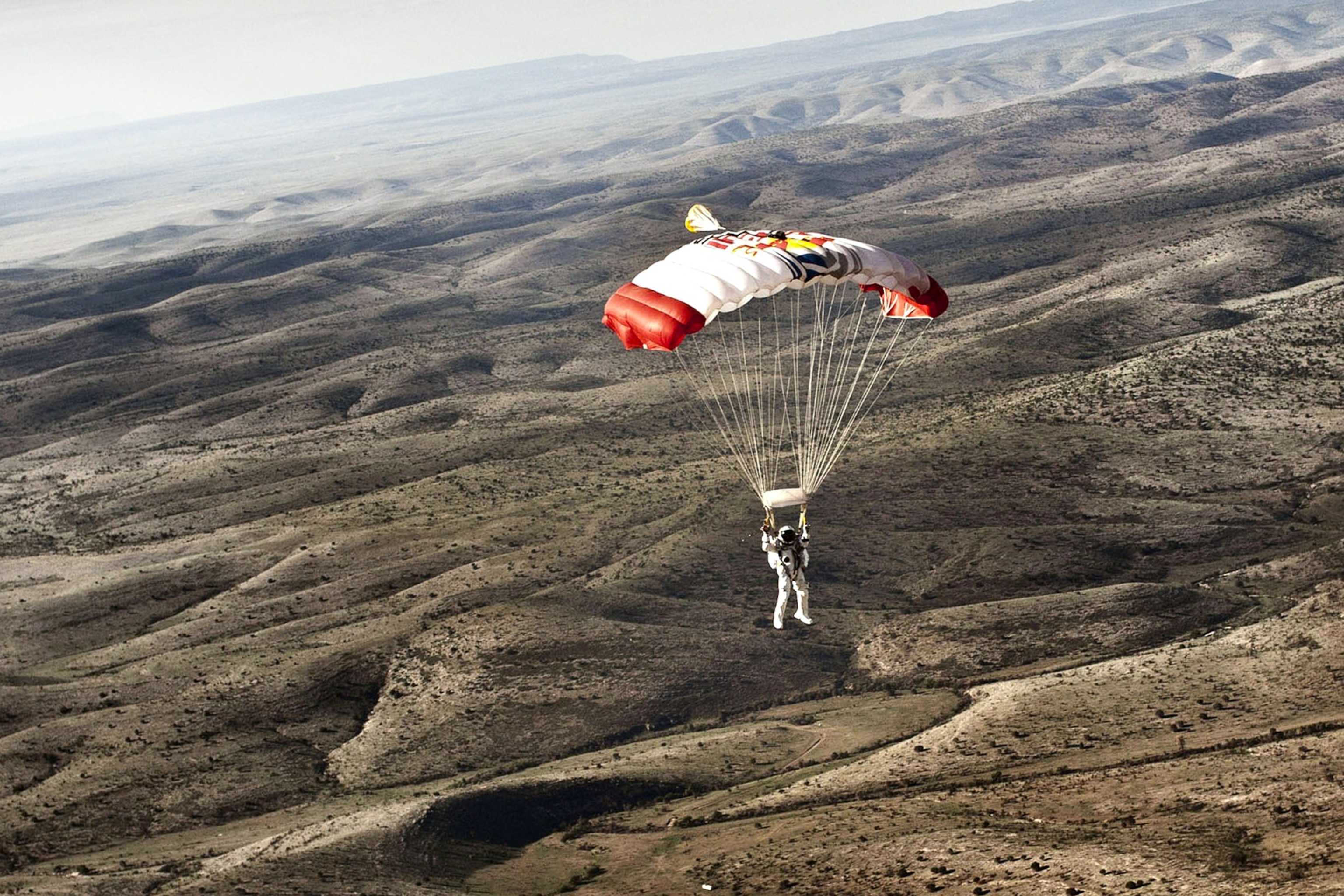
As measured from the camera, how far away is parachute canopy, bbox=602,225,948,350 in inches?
1009

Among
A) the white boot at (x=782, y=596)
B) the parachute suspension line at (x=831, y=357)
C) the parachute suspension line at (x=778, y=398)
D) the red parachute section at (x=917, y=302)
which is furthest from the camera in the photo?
the parachute suspension line at (x=778, y=398)

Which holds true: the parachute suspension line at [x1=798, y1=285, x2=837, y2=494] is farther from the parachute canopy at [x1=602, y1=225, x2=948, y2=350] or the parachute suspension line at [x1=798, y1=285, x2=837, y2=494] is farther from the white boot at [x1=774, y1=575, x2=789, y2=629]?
the parachute canopy at [x1=602, y1=225, x2=948, y2=350]

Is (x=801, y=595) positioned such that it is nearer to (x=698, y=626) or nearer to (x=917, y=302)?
(x=917, y=302)

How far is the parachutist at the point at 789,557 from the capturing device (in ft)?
83.6

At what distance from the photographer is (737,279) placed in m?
26.2

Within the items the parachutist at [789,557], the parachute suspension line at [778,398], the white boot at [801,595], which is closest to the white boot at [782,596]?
the parachutist at [789,557]

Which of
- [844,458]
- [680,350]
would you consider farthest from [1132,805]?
[680,350]

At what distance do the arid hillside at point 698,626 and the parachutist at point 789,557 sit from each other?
713 centimetres

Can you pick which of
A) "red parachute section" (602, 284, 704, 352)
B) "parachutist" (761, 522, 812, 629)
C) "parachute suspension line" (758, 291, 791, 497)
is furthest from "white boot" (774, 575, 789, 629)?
"parachute suspension line" (758, 291, 791, 497)

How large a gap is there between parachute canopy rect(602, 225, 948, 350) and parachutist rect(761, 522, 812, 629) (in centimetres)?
445

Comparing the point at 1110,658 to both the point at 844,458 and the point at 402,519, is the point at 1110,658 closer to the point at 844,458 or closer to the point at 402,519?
the point at 844,458

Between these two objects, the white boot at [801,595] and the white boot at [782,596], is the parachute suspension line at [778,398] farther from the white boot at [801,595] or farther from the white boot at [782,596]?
the white boot at [801,595]

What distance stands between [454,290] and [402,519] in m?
92.9

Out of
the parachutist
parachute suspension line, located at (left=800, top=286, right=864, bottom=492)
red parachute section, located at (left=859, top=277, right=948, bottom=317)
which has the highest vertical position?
red parachute section, located at (left=859, top=277, right=948, bottom=317)
